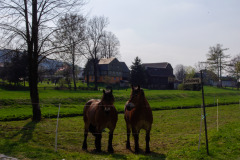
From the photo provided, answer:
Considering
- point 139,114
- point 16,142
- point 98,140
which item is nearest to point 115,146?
point 98,140

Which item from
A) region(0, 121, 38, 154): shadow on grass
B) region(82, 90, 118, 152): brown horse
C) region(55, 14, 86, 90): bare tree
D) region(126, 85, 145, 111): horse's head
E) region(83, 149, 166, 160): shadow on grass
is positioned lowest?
region(83, 149, 166, 160): shadow on grass

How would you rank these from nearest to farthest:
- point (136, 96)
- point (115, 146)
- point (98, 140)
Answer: point (98, 140)
point (136, 96)
point (115, 146)

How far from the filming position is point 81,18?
607 inches

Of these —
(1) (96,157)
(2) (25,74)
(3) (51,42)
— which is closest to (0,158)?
(1) (96,157)

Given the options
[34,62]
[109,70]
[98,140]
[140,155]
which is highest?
[109,70]

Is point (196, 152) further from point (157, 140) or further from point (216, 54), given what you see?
point (216, 54)

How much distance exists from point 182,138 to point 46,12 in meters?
11.8

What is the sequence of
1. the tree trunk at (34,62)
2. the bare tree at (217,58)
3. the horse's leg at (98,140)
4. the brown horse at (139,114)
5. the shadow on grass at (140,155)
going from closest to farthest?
1. the shadow on grass at (140,155)
2. the horse's leg at (98,140)
3. the brown horse at (139,114)
4. the tree trunk at (34,62)
5. the bare tree at (217,58)

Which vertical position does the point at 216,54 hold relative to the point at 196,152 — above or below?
above

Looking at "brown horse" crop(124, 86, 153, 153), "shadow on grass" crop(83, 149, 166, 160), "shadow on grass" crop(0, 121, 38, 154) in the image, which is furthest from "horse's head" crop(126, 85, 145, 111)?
"shadow on grass" crop(0, 121, 38, 154)

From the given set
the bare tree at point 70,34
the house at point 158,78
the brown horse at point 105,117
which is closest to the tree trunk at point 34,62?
the bare tree at point 70,34

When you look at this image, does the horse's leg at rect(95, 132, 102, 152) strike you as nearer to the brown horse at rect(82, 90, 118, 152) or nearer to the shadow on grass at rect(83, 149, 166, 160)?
the brown horse at rect(82, 90, 118, 152)

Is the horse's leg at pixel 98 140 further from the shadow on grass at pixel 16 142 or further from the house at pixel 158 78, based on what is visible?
the house at pixel 158 78

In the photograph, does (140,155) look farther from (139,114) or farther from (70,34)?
(70,34)
